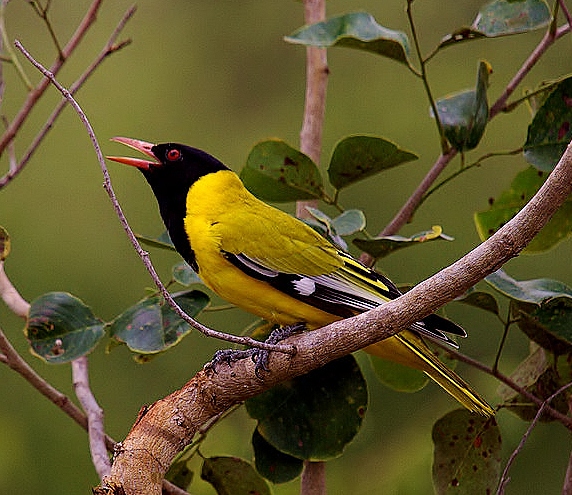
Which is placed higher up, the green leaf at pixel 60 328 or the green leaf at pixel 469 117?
the green leaf at pixel 469 117

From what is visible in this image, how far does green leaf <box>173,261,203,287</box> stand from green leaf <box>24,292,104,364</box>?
5.6 inches

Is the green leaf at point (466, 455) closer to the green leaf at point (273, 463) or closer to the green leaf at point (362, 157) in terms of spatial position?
the green leaf at point (273, 463)

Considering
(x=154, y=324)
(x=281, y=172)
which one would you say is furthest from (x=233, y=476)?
(x=281, y=172)

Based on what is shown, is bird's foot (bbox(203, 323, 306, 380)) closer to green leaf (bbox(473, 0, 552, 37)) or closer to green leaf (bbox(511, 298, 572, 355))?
green leaf (bbox(511, 298, 572, 355))

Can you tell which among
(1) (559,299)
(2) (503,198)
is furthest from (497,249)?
(2) (503,198)

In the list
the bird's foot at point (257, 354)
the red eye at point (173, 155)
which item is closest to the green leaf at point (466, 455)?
the bird's foot at point (257, 354)

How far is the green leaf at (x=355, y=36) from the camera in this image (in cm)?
159

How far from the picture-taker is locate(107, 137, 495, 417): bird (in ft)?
5.04

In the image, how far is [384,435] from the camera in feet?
9.70

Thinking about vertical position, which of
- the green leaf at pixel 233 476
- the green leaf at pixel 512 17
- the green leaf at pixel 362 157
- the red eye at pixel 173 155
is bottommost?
the green leaf at pixel 233 476

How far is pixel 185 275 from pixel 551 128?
637mm

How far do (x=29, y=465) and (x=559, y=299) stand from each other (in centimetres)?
189

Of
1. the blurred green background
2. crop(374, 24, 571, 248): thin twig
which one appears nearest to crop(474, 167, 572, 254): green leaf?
crop(374, 24, 571, 248): thin twig

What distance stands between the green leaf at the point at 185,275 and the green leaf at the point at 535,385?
541 millimetres
